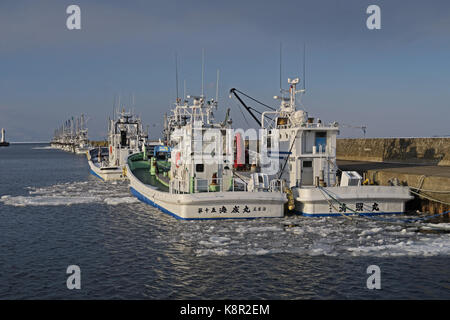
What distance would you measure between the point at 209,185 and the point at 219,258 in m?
8.73

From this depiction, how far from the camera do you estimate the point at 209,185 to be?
23250mm

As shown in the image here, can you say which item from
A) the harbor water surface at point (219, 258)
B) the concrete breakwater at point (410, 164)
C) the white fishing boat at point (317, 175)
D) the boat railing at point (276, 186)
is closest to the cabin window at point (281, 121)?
the white fishing boat at point (317, 175)

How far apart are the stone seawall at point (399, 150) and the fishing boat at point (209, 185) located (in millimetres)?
21257

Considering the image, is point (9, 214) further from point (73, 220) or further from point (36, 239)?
point (36, 239)

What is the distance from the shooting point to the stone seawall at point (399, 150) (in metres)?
36.7

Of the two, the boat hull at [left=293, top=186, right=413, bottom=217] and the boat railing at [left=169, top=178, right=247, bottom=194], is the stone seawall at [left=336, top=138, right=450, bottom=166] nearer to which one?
the boat hull at [left=293, top=186, right=413, bottom=217]

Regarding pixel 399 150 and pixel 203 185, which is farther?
pixel 399 150

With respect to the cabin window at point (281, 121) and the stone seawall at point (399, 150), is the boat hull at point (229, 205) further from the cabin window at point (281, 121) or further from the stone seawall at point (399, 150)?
the stone seawall at point (399, 150)

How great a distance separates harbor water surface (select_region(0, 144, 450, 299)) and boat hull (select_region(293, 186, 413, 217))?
652 mm

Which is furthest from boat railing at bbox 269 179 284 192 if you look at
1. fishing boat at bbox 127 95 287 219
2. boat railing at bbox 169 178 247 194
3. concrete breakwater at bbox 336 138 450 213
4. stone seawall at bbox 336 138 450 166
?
stone seawall at bbox 336 138 450 166

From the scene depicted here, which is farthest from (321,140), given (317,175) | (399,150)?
(399,150)

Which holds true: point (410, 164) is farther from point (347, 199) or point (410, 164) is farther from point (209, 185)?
point (209, 185)

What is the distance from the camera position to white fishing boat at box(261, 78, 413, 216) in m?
21.7
